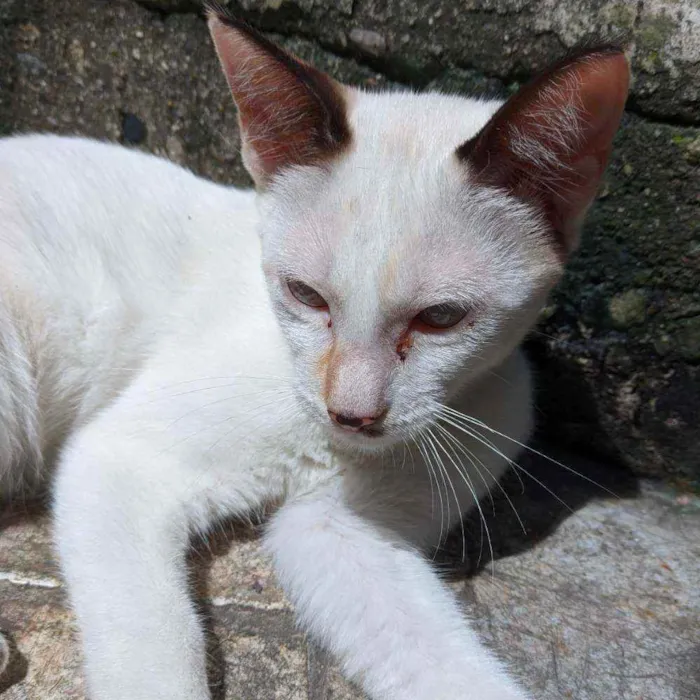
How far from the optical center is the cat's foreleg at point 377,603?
145 centimetres

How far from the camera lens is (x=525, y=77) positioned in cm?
190

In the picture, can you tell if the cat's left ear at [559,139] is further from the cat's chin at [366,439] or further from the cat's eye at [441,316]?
the cat's chin at [366,439]

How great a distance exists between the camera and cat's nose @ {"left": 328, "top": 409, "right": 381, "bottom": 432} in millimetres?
1350

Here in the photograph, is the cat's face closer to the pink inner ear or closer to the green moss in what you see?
the pink inner ear

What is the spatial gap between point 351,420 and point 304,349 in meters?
0.22

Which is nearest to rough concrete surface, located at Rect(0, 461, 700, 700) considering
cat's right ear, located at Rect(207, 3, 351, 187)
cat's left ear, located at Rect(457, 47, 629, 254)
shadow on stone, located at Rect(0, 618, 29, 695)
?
shadow on stone, located at Rect(0, 618, 29, 695)

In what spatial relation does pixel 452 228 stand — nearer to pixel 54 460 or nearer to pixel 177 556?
pixel 177 556

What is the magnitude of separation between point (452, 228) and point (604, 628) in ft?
3.25

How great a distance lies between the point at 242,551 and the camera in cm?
178

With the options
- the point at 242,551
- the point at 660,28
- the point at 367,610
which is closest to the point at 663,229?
the point at 660,28

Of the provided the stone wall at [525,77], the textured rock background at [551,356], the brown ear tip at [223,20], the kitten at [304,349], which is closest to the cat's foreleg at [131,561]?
the kitten at [304,349]

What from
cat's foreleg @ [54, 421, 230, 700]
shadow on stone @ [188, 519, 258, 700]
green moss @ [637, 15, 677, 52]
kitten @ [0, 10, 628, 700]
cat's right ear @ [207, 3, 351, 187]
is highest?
green moss @ [637, 15, 677, 52]

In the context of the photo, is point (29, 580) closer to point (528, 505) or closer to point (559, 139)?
point (528, 505)

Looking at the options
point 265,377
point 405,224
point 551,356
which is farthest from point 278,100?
point 551,356
